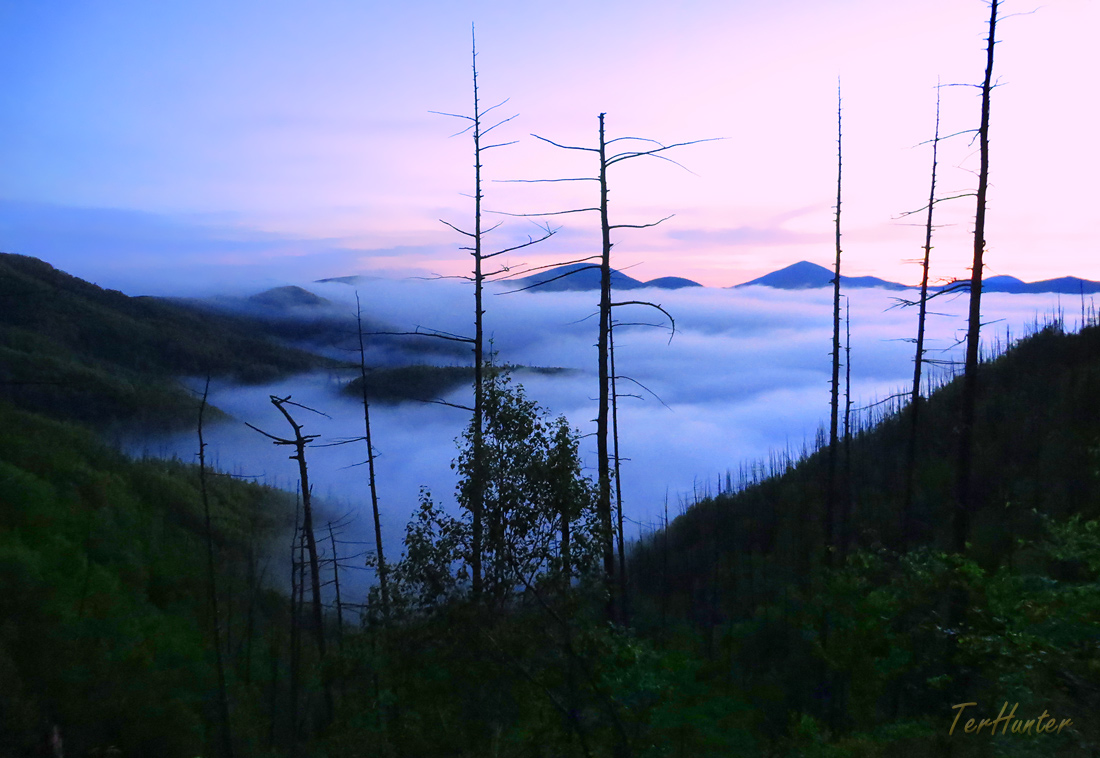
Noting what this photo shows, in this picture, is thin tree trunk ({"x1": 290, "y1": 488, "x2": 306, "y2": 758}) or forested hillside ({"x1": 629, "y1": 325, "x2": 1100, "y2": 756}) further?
thin tree trunk ({"x1": 290, "y1": 488, "x2": 306, "y2": 758})

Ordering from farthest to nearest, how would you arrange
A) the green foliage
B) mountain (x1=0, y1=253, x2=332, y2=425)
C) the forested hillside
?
mountain (x1=0, y1=253, x2=332, y2=425) → the green foliage → the forested hillside

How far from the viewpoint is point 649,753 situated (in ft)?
36.2

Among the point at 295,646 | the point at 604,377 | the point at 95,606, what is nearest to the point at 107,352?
the point at 95,606

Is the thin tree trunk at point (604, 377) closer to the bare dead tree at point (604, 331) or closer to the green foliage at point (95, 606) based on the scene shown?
the bare dead tree at point (604, 331)

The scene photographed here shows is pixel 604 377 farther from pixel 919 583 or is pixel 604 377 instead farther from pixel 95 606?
pixel 95 606

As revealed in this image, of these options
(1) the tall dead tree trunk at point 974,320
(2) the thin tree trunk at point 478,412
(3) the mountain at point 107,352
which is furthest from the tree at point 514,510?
(3) the mountain at point 107,352

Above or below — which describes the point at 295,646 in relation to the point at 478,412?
below

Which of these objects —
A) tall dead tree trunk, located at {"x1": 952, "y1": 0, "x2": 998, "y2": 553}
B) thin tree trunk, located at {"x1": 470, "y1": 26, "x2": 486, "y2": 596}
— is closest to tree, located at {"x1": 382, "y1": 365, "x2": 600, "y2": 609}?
thin tree trunk, located at {"x1": 470, "y1": 26, "x2": 486, "y2": 596}

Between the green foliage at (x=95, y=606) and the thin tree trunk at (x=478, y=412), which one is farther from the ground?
the thin tree trunk at (x=478, y=412)

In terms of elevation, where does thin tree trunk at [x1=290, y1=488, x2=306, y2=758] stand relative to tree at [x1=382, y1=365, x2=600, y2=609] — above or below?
below

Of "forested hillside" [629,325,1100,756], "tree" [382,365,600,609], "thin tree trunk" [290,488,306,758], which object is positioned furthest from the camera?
"tree" [382,365,600,609]

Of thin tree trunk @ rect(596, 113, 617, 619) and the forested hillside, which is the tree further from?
the forested hillside

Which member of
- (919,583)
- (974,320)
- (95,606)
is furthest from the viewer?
(95,606)

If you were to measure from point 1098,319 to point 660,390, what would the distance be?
120313mm
